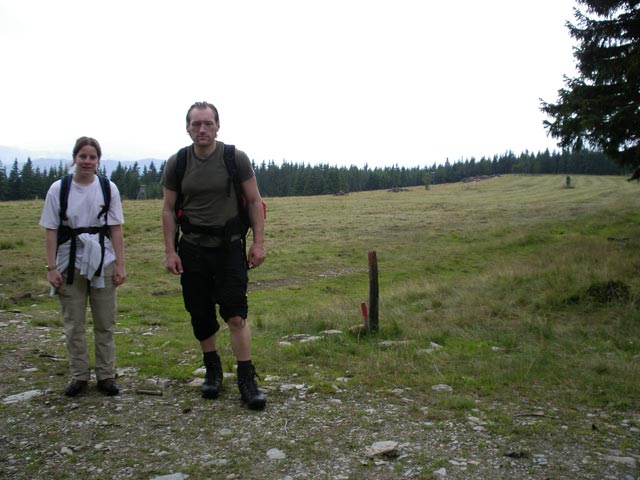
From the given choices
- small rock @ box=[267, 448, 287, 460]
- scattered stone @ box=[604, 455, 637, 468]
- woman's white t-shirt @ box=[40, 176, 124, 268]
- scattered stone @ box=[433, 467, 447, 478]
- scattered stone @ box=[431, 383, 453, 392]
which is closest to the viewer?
scattered stone @ box=[433, 467, 447, 478]

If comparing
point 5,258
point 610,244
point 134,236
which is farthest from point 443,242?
point 5,258

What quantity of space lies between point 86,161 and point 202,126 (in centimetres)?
129

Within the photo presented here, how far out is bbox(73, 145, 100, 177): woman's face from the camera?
4.71 meters

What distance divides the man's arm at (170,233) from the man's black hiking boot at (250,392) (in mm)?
1168

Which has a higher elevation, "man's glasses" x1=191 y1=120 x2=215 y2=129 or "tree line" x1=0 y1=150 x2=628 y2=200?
"tree line" x1=0 y1=150 x2=628 y2=200

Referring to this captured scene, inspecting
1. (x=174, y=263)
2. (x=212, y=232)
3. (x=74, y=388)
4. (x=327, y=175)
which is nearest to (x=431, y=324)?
(x=212, y=232)

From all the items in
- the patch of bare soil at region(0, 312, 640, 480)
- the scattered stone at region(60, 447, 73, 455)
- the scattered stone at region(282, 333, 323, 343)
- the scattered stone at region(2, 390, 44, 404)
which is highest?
the scattered stone at region(60, 447, 73, 455)

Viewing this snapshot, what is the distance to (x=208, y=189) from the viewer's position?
4.46 meters

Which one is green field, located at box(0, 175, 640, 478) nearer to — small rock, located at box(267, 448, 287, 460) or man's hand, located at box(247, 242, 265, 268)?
small rock, located at box(267, 448, 287, 460)

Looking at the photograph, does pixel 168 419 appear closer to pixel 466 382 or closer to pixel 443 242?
pixel 466 382

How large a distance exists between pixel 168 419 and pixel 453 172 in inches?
6104

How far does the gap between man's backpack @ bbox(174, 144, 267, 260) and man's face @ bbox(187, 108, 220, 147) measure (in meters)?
0.20

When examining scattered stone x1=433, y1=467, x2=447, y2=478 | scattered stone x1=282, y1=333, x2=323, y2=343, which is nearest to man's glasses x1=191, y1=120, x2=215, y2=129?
scattered stone x1=433, y1=467, x2=447, y2=478

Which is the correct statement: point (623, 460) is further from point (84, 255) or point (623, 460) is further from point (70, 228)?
point (70, 228)
